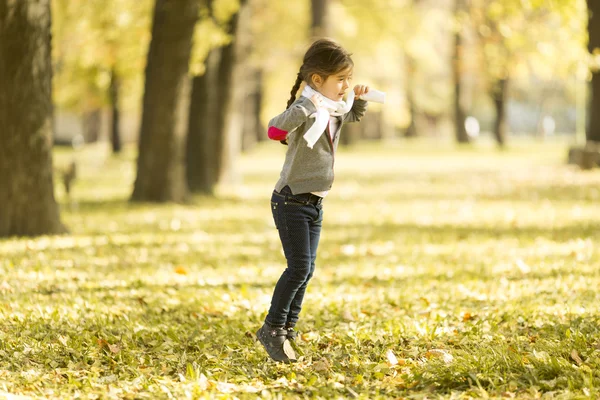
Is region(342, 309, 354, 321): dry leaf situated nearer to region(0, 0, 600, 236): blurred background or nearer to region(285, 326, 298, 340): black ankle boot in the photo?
region(285, 326, 298, 340): black ankle boot

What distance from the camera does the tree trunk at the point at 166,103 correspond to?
13727mm

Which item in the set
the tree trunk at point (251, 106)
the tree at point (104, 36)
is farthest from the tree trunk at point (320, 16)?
the tree at point (104, 36)

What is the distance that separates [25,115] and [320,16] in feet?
78.7

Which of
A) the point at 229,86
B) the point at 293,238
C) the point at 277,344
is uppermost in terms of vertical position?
the point at 229,86

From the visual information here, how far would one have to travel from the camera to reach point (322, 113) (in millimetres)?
4855

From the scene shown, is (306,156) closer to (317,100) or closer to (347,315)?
(317,100)

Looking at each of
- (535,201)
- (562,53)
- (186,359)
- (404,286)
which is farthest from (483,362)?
(562,53)

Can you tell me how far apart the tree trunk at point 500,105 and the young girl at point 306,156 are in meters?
34.7

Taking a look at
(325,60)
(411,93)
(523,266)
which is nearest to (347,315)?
(325,60)

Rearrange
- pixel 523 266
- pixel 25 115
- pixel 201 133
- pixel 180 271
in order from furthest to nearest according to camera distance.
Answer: pixel 201 133 < pixel 25 115 < pixel 523 266 < pixel 180 271

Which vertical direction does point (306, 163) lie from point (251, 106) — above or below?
below

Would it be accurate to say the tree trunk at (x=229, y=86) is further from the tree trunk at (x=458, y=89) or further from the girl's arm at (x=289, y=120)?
the tree trunk at (x=458, y=89)

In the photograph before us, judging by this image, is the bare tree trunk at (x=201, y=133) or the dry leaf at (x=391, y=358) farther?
the bare tree trunk at (x=201, y=133)

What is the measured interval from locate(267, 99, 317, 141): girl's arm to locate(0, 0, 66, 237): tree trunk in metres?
5.91
